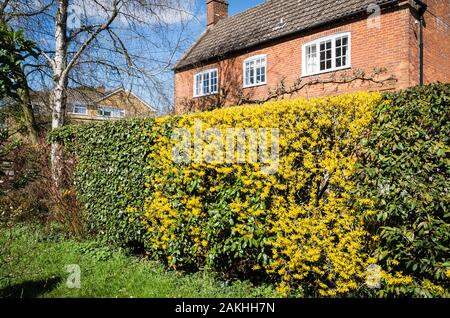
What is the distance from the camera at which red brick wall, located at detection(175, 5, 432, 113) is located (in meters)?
11.5

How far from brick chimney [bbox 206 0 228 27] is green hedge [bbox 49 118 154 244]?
17069mm

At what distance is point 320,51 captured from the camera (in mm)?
13695

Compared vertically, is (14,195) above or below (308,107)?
below

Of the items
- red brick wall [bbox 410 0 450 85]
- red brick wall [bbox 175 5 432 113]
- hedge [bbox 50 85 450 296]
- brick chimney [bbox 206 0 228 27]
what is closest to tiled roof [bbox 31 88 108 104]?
red brick wall [bbox 175 5 432 113]

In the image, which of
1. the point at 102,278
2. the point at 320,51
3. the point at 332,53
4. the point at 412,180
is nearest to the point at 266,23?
the point at 320,51

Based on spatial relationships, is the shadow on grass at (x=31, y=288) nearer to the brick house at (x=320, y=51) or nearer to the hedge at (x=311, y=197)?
the hedge at (x=311, y=197)

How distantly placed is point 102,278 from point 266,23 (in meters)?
15.0

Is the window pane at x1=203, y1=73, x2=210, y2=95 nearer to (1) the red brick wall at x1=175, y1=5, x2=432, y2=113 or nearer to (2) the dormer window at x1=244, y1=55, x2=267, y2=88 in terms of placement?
(1) the red brick wall at x1=175, y1=5, x2=432, y2=113

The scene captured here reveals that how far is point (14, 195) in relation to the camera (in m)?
7.89

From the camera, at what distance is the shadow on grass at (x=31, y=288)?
444 centimetres

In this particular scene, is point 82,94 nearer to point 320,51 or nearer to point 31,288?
point 31,288

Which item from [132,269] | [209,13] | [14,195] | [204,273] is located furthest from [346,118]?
[209,13]
